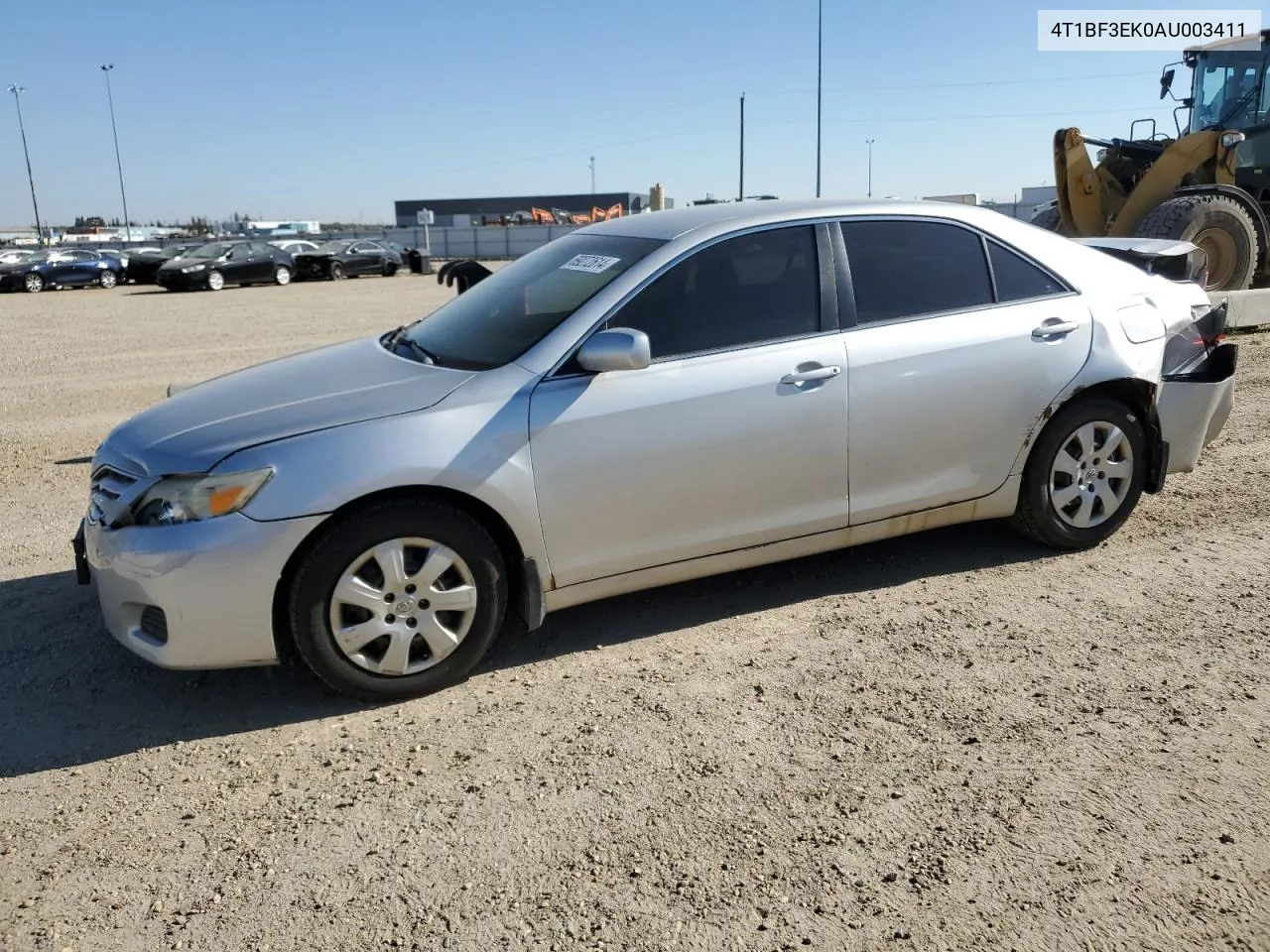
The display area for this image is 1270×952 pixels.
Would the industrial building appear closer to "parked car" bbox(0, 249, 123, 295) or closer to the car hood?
"parked car" bbox(0, 249, 123, 295)

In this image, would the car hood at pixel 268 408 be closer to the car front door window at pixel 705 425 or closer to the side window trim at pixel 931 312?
the car front door window at pixel 705 425

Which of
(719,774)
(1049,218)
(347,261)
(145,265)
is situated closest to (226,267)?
(145,265)

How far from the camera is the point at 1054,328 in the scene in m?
4.71

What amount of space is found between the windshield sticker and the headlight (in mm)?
1581

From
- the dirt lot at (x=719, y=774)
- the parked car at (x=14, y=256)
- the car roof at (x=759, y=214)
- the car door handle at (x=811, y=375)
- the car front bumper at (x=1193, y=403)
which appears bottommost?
the dirt lot at (x=719, y=774)

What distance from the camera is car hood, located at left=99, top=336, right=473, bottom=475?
11.9 feet

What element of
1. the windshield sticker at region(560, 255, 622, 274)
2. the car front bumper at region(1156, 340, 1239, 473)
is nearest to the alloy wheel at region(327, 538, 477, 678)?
the windshield sticker at region(560, 255, 622, 274)

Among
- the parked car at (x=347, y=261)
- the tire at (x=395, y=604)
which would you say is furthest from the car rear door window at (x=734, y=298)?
the parked car at (x=347, y=261)

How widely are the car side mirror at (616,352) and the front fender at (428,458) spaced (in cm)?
23

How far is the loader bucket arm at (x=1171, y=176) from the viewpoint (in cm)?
1333

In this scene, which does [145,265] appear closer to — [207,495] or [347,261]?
[347,261]

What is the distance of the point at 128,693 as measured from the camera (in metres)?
3.93

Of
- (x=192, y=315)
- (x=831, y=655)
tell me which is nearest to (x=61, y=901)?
(x=831, y=655)

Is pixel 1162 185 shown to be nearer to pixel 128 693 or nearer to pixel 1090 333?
pixel 1090 333
